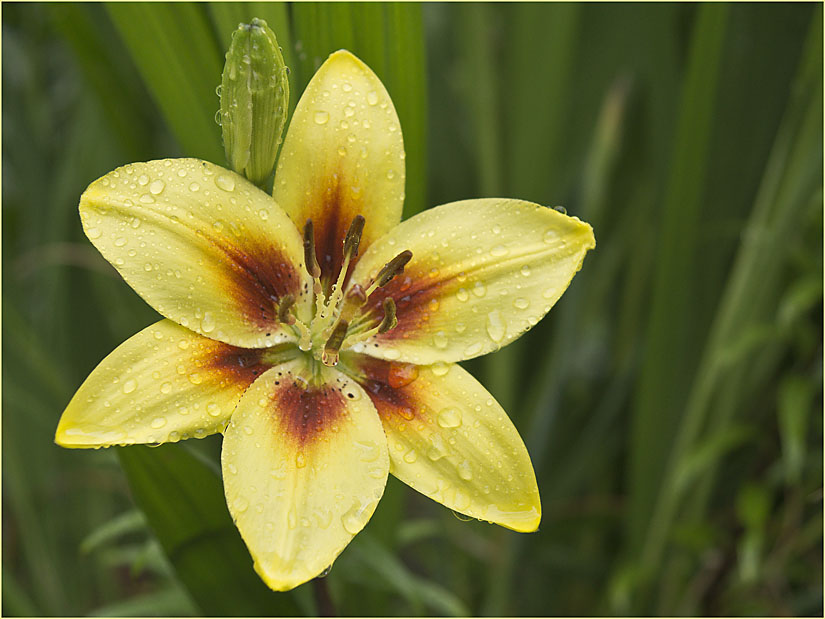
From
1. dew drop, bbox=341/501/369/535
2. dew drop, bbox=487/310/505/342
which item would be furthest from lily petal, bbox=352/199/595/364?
dew drop, bbox=341/501/369/535

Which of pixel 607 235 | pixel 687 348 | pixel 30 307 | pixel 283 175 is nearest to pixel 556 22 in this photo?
pixel 607 235

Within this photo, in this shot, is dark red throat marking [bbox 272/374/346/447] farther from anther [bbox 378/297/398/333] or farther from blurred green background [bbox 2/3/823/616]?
blurred green background [bbox 2/3/823/616]

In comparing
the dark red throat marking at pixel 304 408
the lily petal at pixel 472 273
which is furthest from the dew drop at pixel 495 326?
the dark red throat marking at pixel 304 408

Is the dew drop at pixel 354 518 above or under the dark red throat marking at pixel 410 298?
under

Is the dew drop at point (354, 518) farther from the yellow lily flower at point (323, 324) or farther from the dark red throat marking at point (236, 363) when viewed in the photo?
the dark red throat marking at point (236, 363)

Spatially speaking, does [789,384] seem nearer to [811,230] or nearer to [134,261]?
[811,230]

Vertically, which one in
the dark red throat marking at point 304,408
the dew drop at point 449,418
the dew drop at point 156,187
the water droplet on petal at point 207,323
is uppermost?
the dew drop at point 156,187

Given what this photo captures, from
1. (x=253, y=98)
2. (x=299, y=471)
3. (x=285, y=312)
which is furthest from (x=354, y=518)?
(x=253, y=98)
